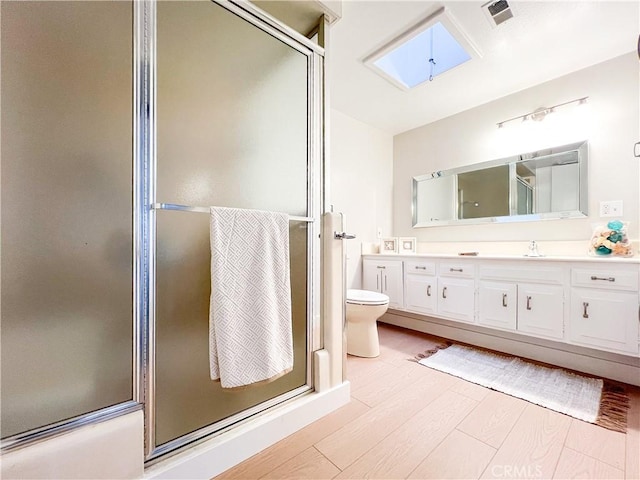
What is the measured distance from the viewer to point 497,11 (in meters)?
→ 1.48

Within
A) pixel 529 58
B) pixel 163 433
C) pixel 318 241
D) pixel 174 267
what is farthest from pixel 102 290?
pixel 529 58

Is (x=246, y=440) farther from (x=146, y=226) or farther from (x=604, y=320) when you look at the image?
(x=604, y=320)

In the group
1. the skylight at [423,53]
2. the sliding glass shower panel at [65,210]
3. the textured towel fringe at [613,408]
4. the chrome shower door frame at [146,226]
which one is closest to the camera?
the sliding glass shower panel at [65,210]

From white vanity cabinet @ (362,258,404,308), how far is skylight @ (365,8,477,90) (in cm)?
157

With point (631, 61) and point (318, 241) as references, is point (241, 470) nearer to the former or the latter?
point (318, 241)

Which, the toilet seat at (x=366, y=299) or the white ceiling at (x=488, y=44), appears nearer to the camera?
the white ceiling at (x=488, y=44)

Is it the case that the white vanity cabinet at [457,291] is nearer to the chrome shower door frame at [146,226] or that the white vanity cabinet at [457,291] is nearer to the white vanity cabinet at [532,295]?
the white vanity cabinet at [532,295]

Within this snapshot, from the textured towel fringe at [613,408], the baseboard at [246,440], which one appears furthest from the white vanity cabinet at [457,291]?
the baseboard at [246,440]

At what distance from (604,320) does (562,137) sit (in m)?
1.39

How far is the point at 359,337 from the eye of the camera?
2047 millimetres

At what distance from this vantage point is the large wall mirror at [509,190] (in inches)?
78.9

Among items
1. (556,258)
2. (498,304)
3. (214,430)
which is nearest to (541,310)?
(498,304)

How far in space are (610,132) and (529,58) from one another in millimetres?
776

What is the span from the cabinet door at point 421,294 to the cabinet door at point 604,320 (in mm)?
867
